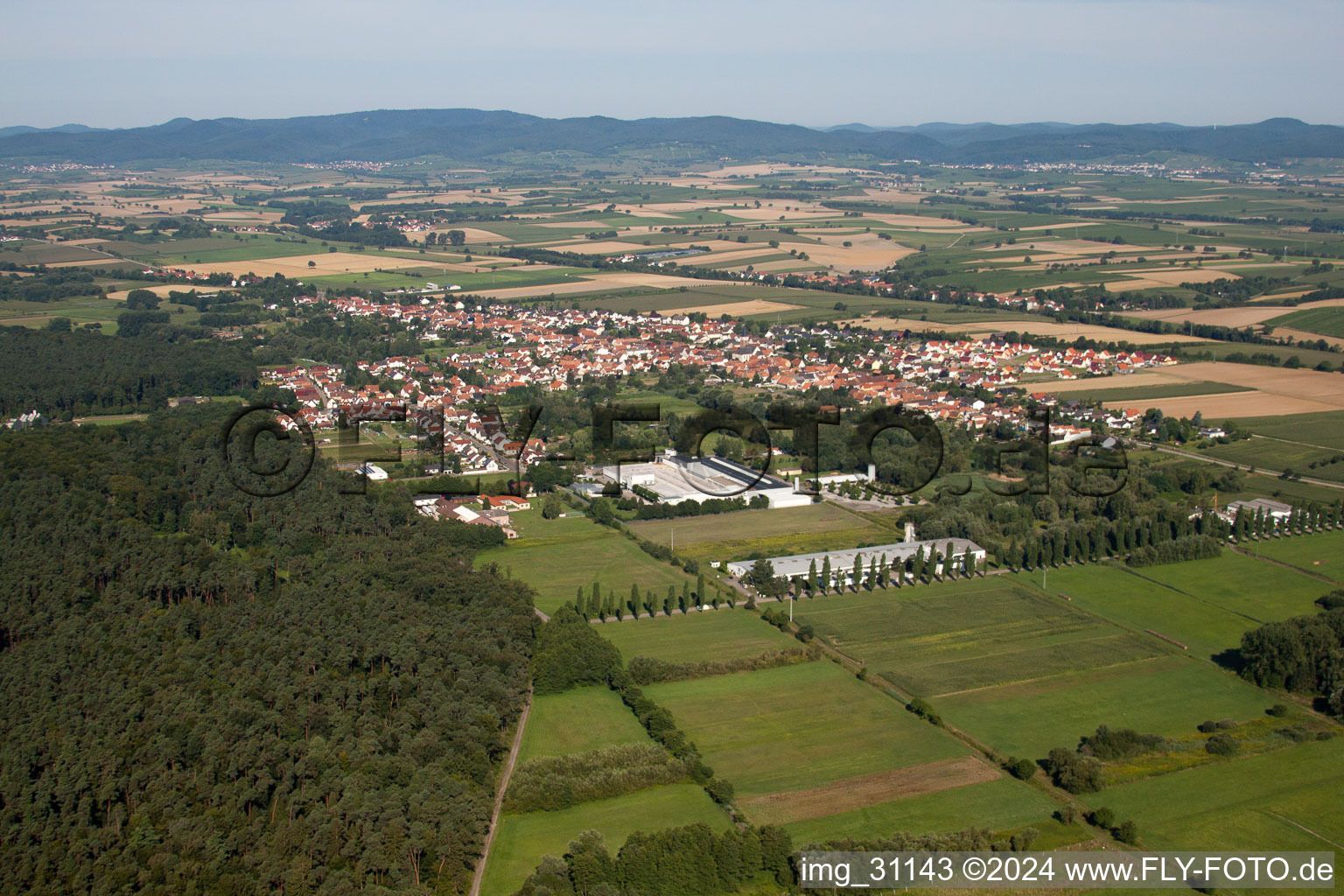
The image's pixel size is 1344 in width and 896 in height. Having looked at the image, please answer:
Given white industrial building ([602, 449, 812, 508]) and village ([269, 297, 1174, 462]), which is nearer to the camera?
white industrial building ([602, 449, 812, 508])

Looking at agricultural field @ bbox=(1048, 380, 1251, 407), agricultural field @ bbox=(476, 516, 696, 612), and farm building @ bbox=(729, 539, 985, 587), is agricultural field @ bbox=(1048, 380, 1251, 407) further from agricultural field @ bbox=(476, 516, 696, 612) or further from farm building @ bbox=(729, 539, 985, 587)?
agricultural field @ bbox=(476, 516, 696, 612)

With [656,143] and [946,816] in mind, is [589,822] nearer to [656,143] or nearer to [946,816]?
[946,816]

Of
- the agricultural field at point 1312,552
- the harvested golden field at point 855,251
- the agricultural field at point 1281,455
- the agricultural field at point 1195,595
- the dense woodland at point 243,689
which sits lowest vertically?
the agricultural field at point 1195,595

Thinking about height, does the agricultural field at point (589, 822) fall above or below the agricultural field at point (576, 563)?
below

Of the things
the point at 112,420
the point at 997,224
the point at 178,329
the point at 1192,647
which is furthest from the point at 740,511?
the point at 997,224

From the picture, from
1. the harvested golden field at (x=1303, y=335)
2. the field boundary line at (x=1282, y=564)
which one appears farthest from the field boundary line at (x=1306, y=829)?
the harvested golden field at (x=1303, y=335)

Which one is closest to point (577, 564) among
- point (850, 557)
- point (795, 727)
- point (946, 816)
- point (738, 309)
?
point (850, 557)

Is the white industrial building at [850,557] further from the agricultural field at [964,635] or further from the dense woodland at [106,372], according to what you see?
the dense woodland at [106,372]

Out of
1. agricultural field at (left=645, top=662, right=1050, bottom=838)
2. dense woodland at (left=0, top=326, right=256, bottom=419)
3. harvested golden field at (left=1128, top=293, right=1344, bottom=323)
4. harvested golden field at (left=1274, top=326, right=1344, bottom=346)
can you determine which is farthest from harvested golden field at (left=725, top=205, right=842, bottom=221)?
agricultural field at (left=645, top=662, right=1050, bottom=838)
